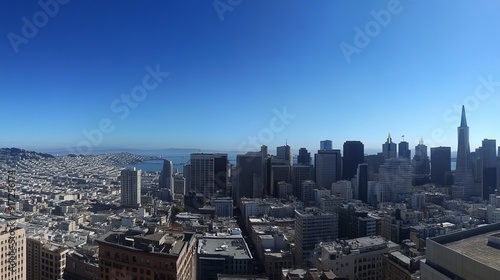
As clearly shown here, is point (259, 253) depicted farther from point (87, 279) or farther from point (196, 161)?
point (196, 161)

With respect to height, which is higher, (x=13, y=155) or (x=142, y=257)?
(x=13, y=155)

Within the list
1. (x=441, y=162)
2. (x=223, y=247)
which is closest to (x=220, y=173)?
(x=441, y=162)

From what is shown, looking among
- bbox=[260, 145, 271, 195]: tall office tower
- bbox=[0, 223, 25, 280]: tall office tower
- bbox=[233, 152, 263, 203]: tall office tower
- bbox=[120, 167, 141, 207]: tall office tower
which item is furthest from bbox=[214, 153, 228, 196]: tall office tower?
bbox=[0, 223, 25, 280]: tall office tower

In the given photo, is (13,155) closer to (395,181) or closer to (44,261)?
(44,261)

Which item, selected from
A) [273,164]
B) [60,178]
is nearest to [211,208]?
[273,164]

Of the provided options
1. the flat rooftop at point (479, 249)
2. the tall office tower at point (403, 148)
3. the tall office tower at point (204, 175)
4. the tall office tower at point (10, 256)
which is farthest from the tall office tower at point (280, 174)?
the flat rooftop at point (479, 249)

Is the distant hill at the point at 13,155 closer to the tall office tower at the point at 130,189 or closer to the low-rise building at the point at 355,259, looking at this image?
the tall office tower at the point at 130,189

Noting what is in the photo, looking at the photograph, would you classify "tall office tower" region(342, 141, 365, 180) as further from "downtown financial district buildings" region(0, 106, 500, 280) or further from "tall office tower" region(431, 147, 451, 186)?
"tall office tower" region(431, 147, 451, 186)
